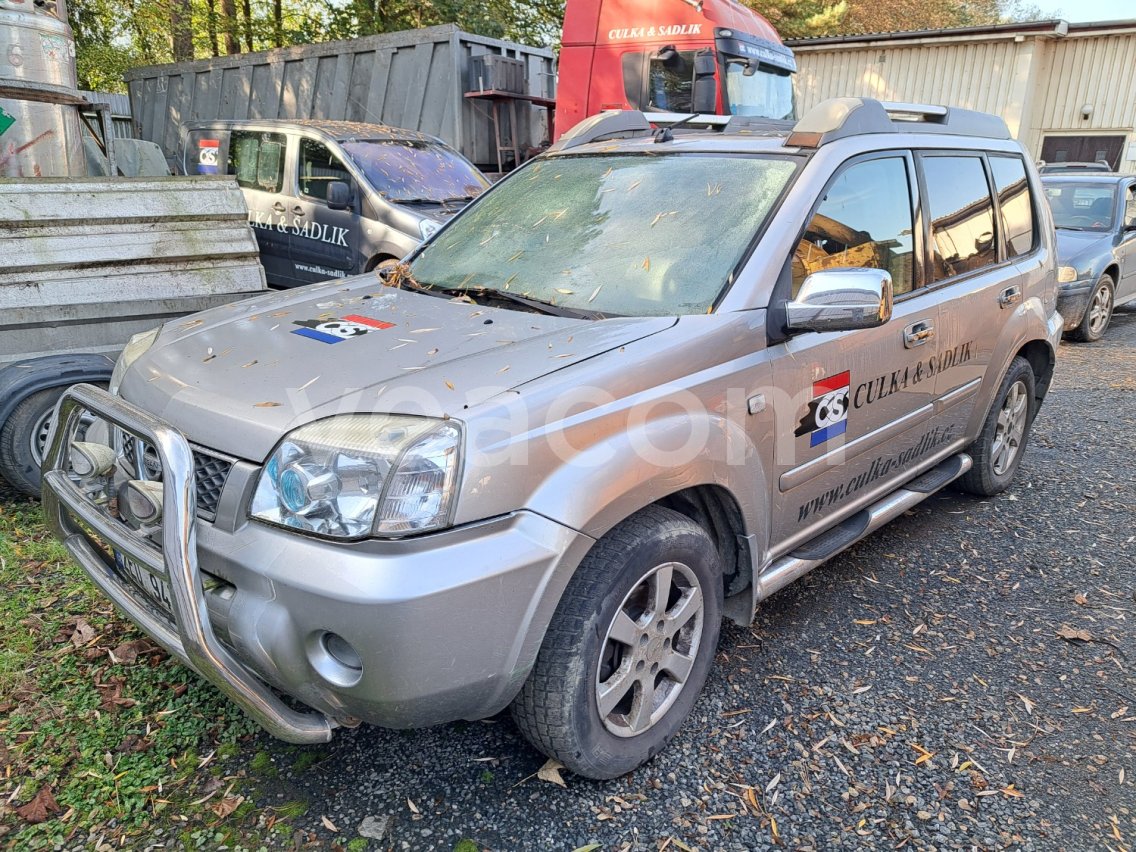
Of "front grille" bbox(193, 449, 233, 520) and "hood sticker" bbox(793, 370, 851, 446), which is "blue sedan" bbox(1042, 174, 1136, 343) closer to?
"hood sticker" bbox(793, 370, 851, 446)

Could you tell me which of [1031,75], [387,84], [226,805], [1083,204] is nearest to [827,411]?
[226,805]

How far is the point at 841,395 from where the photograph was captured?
2902 millimetres

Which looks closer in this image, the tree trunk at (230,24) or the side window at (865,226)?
the side window at (865,226)

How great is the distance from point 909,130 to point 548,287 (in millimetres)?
1775

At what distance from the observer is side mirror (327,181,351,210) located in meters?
7.20

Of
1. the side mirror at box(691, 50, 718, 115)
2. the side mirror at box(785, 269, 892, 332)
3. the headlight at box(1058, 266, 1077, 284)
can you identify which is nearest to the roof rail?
the side mirror at box(785, 269, 892, 332)

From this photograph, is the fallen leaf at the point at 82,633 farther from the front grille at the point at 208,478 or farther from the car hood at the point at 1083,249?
the car hood at the point at 1083,249

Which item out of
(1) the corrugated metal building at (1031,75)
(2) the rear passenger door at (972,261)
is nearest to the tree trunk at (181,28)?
(1) the corrugated metal building at (1031,75)

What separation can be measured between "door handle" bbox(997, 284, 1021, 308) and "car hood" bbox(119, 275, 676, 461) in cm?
226

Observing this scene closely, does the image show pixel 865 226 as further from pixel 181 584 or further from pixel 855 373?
pixel 181 584

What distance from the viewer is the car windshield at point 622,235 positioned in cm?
266

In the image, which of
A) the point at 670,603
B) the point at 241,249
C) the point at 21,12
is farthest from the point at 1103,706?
the point at 21,12

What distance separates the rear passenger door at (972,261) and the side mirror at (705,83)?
5.19 meters

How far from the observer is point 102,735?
254 centimetres
